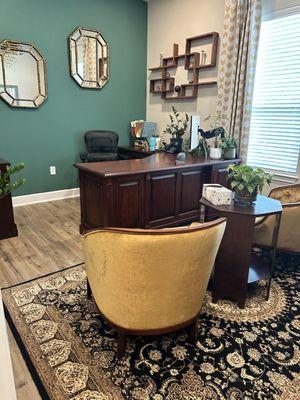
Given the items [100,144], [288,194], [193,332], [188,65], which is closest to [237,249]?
[193,332]

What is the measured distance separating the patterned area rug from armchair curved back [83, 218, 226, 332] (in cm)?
22

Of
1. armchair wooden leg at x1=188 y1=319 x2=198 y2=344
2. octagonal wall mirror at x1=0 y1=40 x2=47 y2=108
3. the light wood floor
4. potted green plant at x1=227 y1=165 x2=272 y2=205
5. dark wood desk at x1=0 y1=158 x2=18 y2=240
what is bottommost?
the light wood floor

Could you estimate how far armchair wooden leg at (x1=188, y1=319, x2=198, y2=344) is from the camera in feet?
5.38

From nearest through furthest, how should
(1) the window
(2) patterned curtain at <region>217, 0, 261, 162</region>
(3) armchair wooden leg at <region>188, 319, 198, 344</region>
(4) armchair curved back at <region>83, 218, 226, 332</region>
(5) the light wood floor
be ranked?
(4) armchair curved back at <region>83, 218, 226, 332</region> < (5) the light wood floor < (3) armchair wooden leg at <region>188, 319, 198, 344</region> < (1) the window < (2) patterned curtain at <region>217, 0, 261, 162</region>

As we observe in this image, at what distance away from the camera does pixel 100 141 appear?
425 centimetres

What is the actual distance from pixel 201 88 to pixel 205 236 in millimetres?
3324

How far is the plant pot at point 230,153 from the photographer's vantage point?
140 inches

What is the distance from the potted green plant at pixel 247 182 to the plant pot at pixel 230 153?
1.63 metres

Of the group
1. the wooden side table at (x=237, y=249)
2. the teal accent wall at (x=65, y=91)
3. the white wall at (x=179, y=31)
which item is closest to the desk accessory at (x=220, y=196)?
the wooden side table at (x=237, y=249)

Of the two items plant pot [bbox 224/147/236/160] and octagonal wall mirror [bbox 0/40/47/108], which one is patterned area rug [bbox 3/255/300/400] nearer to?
plant pot [bbox 224/147/236/160]

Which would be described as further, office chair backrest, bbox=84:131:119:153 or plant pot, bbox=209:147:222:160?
office chair backrest, bbox=84:131:119:153

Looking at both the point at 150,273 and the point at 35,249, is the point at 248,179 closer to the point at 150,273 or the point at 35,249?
the point at 150,273

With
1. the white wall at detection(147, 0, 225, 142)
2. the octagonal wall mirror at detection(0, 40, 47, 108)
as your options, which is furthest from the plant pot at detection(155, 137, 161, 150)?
the octagonal wall mirror at detection(0, 40, 47, 108)

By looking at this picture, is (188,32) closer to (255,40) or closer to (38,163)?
(255,40)
